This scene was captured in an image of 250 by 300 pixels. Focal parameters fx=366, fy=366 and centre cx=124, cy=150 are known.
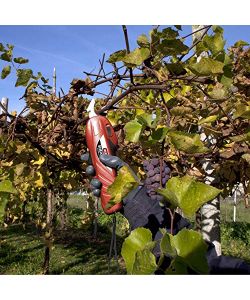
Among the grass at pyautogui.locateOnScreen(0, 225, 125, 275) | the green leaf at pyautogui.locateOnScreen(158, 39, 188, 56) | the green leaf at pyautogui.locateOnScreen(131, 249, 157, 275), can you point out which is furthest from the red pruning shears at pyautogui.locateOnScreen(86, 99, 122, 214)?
the grass at pyautogui.locateOnScreen(0, 225, 125, 275)

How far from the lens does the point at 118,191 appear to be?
802mm

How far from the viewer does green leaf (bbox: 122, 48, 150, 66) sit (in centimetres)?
106

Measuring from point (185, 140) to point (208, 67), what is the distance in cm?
27

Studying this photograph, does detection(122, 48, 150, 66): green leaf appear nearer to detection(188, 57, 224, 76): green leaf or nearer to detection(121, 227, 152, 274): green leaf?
detection(188, 57, 224, 76): green leaf

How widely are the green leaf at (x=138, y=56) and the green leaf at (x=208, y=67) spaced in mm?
148

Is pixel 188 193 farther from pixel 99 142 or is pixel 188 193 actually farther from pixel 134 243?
pixel 99 142

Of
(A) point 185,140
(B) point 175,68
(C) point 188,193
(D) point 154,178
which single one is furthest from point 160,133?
(B) point 175,68

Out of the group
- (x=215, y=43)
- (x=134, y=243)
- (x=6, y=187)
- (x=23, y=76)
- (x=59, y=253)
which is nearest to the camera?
(x=134, y=243)

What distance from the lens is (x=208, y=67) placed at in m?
1.00

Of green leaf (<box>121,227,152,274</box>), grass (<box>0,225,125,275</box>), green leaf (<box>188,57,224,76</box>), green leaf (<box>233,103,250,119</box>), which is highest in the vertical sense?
green leaf (<box>188,57,224,76</box>)

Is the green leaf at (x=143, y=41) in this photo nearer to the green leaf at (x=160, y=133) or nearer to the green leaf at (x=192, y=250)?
the green leaf at (x=160, y=133)

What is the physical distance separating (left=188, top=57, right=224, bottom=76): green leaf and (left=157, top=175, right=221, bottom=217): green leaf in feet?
1.53
